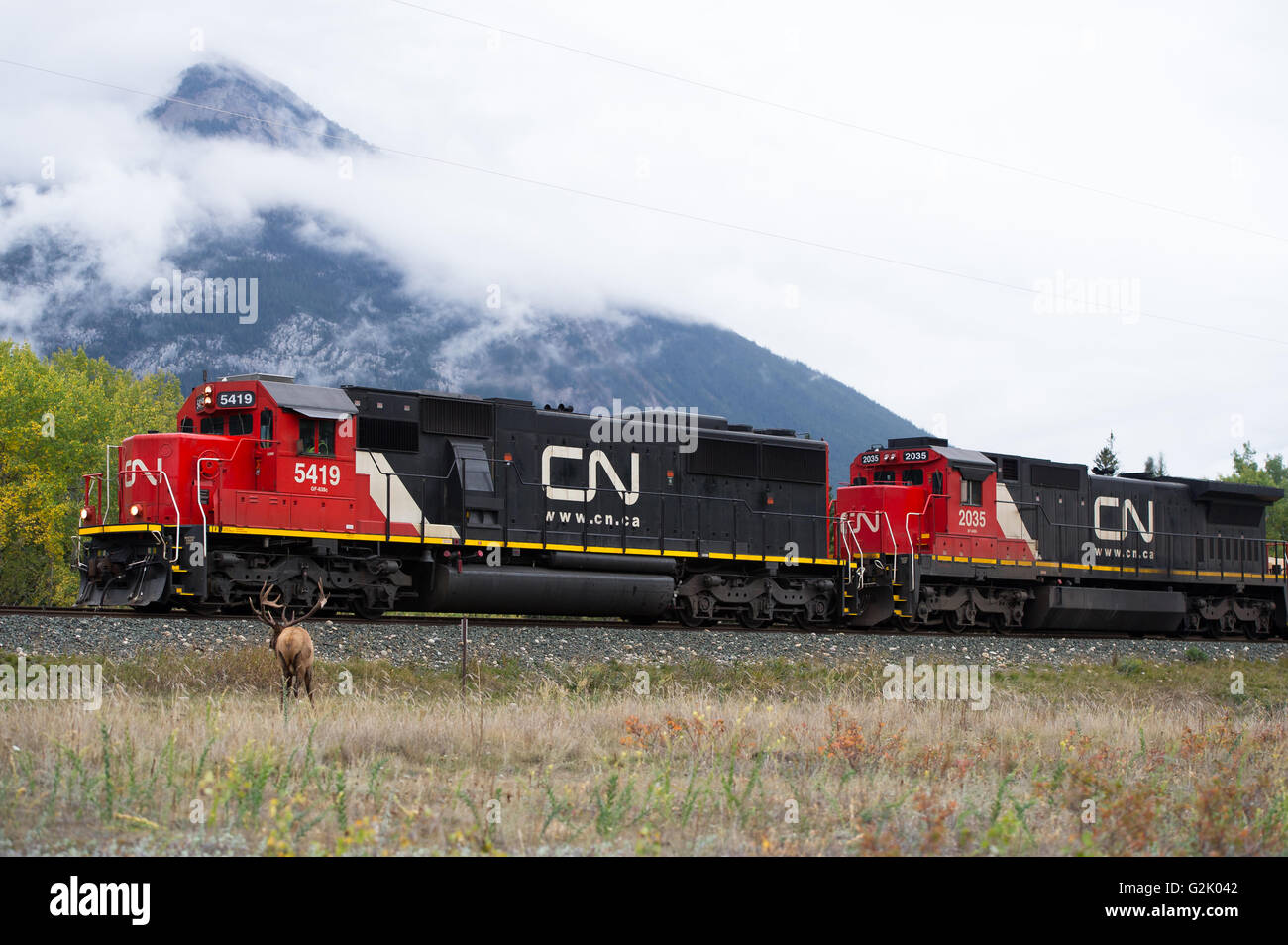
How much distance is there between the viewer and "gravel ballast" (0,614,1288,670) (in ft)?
51.6

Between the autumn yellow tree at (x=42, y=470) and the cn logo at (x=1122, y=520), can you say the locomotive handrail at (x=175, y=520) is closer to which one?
the cn logo at (x=1122, y=520)

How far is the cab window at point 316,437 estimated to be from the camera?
1901 cm

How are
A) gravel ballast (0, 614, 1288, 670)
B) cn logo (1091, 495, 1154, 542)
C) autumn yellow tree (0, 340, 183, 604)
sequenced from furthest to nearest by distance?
autumn yellow tree (0, 340, 183, 604), cn logo (1091, 495, 1154, 542), gravel ballast (0, 614, 1288, 670)

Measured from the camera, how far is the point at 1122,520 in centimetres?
2969

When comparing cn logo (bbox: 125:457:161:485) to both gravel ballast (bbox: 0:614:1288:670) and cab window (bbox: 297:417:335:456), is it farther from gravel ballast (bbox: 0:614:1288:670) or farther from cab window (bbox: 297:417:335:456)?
gravel ballast (bbox: 0:614:1288:670)

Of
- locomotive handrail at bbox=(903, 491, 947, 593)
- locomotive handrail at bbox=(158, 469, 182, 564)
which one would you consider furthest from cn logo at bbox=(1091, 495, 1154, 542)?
locomotive handrail at bbox=(158, 469, 182, 564)

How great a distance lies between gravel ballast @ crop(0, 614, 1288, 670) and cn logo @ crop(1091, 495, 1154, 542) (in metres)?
4.79

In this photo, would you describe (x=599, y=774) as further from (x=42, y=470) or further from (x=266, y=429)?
(x=42, y=470)

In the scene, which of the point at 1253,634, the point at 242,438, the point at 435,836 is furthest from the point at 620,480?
the point at 1253,634

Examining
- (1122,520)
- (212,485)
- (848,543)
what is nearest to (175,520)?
(212,485)

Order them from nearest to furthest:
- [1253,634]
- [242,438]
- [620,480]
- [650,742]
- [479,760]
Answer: [479,760] → [650,742] → [242,438] → [620,480] → [1253,634]
